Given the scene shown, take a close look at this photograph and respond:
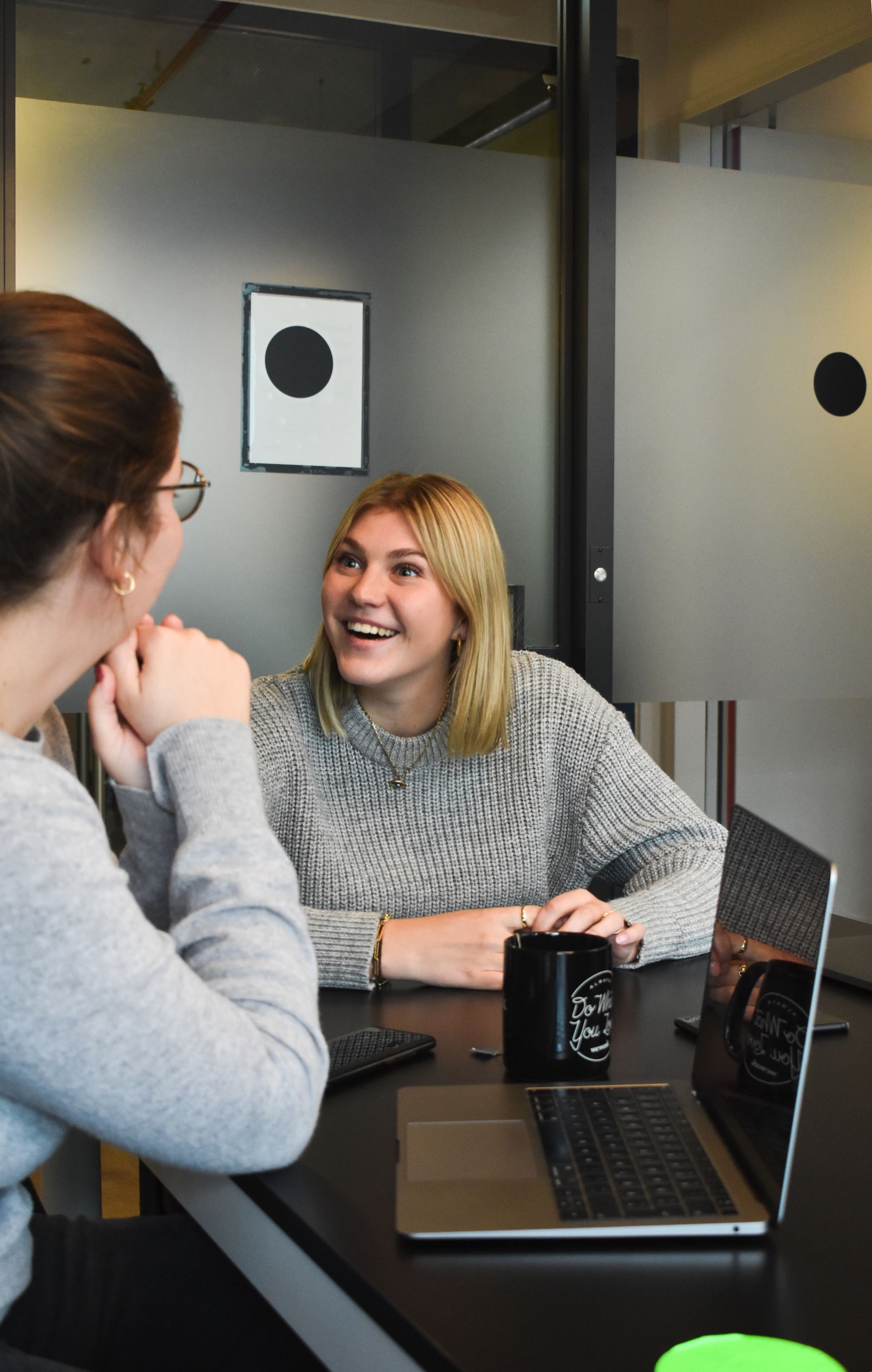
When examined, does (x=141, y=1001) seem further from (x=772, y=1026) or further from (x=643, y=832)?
(x=643, y=832)

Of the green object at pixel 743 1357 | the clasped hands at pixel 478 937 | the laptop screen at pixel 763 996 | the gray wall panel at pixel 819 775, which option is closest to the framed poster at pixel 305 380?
the gray wall panel at pixel 819 775

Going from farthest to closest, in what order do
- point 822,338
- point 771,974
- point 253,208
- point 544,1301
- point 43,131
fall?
point 822,338
point 253,208
point 43,131
point 771,974
point 544,1301

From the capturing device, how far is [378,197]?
2578 mm

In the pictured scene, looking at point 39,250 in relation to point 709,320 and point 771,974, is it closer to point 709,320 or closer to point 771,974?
point 709,320

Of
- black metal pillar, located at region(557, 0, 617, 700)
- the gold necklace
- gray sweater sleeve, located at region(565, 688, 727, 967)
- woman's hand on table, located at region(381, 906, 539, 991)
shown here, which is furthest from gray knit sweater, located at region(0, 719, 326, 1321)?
black metal pillar, located at region(557, 0, 617, 700)

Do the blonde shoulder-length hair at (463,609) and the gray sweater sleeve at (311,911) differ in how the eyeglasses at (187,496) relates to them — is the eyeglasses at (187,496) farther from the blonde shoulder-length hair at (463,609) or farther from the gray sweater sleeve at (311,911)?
the blonde shoulder-length hair at (463,609)

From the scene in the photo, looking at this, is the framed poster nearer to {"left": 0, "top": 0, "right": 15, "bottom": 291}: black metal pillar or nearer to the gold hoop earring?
{"left": 0, "top": 0, "right": 15, "bottom": 291}: black metal pillar

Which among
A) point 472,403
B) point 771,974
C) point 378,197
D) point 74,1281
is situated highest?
point 378,197

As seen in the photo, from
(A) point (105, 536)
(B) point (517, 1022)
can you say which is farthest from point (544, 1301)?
(A) point (105, 536)

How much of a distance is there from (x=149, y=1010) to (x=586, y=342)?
2238mm

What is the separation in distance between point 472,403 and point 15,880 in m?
2.10

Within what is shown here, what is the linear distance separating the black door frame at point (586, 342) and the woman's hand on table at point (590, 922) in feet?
4.88

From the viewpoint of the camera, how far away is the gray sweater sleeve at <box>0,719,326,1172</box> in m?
0.72

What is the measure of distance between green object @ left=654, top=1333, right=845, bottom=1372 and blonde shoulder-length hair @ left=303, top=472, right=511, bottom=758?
3.59 feet
